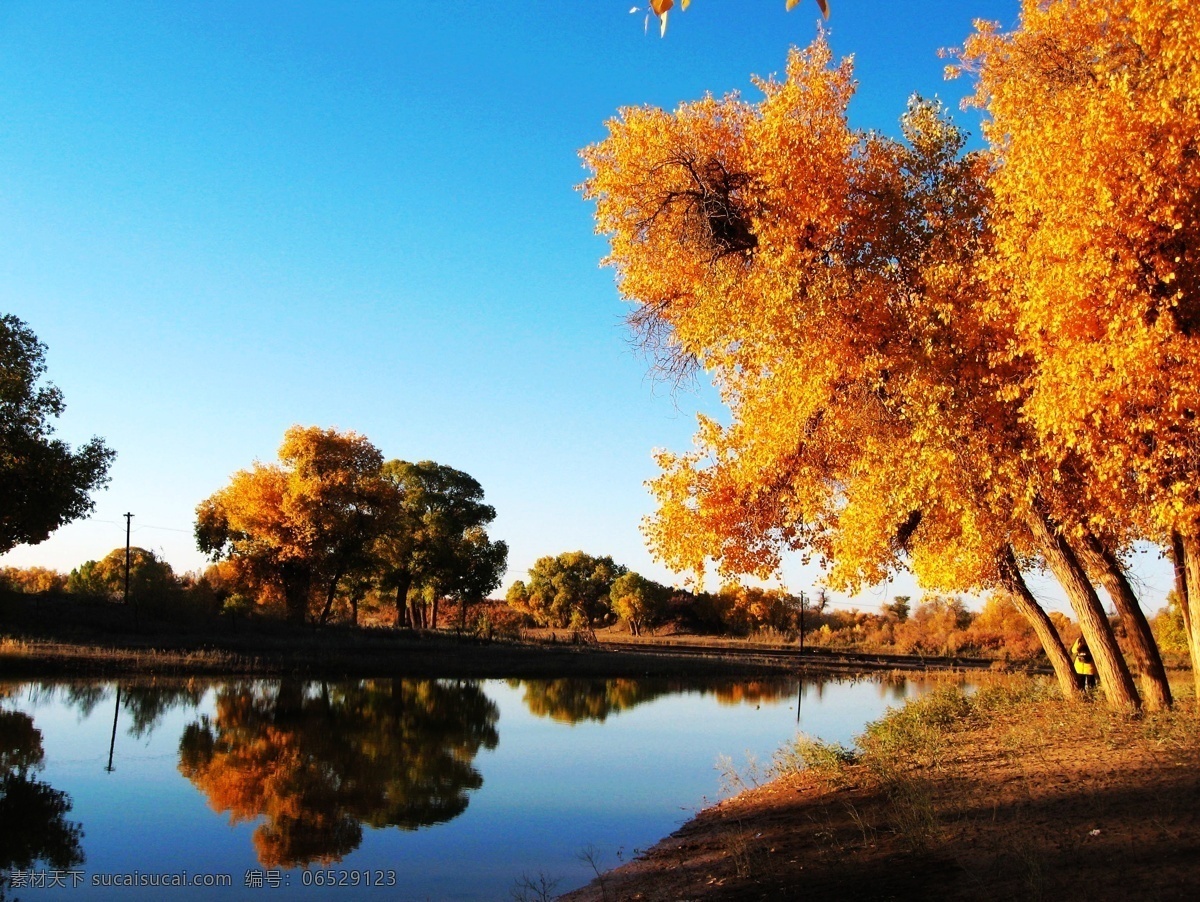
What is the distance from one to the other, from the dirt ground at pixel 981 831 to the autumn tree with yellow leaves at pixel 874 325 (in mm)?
2817

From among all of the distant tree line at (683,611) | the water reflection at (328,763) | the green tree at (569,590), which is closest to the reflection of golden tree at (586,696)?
the water reflection at (328,763)

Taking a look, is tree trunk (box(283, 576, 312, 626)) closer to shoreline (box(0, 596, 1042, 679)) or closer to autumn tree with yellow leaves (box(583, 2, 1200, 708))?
shoreline (box(0, 596, 1042, 679))

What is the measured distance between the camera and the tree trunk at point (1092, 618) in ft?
45.4

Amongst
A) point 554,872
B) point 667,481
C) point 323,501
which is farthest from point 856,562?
point 323,501

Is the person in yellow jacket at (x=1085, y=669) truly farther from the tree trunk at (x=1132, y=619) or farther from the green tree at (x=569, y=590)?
the green tree at (x=569, y=590)

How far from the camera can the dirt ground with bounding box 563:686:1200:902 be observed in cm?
698

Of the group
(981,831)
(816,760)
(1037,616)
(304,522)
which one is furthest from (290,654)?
(981,831)

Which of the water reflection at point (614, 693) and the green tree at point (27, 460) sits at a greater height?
the green tree at point (27, 460)

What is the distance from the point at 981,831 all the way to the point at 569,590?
9754 cm

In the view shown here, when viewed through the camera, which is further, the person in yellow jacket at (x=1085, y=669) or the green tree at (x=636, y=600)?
the green tree at (x=636, y=600)

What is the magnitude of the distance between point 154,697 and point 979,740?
22.7 m

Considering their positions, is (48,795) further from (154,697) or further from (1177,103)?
(1177,103)

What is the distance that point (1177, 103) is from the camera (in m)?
9.70

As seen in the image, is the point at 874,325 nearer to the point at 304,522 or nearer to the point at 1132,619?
the point at 1132,619
